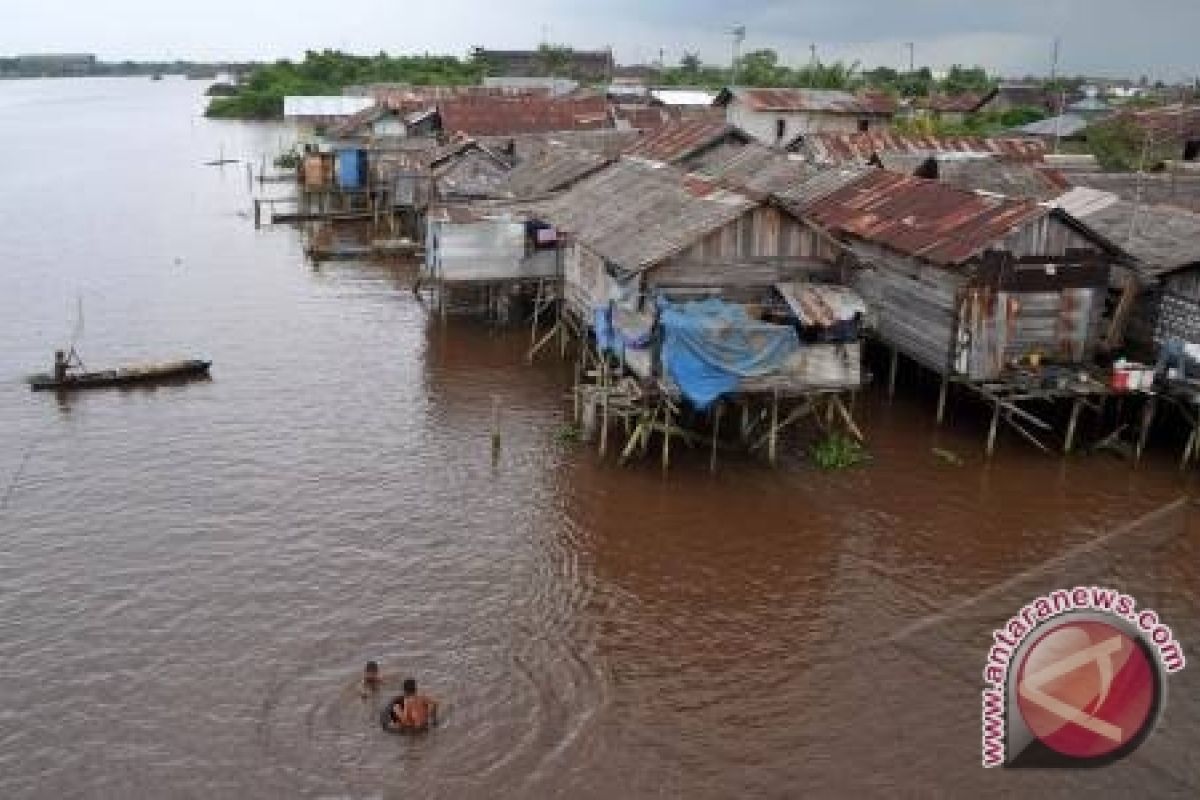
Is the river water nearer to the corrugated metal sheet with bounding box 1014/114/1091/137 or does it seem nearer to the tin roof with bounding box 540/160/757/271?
the tin roof with bounding box 540/160/757/271

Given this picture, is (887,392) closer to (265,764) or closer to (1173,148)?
(265,764)

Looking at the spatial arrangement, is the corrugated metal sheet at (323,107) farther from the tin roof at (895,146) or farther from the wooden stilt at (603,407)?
the wooden stilt at (603,407)

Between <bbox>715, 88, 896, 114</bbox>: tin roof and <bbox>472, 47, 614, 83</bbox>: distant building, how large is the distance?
6350 cm

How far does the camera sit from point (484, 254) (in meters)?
30.2

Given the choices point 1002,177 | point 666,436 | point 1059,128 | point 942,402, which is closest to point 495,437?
point 666,436

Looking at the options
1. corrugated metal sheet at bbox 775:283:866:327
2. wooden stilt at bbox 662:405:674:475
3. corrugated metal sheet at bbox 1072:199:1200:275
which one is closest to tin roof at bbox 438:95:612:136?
corrugated metal sheet at bbox 1072:199:1200:275

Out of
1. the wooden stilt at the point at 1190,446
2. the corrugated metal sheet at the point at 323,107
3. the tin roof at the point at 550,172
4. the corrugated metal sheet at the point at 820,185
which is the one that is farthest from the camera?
the corrugated metal sheet at the point at 323,107

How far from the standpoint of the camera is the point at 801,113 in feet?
178

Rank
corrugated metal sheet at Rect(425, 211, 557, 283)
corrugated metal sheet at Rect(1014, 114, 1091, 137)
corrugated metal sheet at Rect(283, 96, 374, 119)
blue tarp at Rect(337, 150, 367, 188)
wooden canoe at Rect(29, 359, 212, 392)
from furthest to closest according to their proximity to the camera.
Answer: corrugated metal sheet at Rect(283, 96, 374, 119) < blue tarp at Rect(337, 150, 367, 188) < corrugated metal sheet at Rect(1014, 114, 1091, 137) < corrugated metal sheet at Rect(425, 211, 557, 283) < wooden canoe at Rect(29, 359, 212, 392)

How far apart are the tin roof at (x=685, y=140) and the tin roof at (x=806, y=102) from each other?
1734cm

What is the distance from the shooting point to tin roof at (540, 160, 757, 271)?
21.9m

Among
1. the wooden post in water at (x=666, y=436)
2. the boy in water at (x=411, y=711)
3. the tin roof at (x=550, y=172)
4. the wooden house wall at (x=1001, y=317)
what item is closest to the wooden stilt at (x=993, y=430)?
the wooden house wall at (x=1001, y=317)

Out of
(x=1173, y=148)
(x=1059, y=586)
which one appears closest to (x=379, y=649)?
(x=1059, y=586)

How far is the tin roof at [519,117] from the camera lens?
177ft
